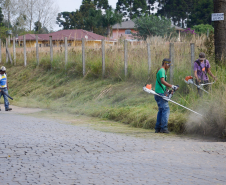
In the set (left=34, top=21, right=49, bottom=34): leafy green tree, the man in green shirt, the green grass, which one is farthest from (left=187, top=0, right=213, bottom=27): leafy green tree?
the man in green shirt

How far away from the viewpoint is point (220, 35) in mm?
10664

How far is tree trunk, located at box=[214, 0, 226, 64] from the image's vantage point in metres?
10.5

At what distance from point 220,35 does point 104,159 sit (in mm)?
6786

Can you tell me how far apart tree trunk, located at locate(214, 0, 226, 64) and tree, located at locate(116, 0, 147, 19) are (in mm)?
59970

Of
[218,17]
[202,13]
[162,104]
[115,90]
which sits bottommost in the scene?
[115,90]

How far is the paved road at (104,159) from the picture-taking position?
14.8ft

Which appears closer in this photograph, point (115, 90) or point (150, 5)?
point (115, 90)

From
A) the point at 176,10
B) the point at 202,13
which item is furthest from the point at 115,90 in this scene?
the point at 176,10

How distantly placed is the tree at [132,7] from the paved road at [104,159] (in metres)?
64.5

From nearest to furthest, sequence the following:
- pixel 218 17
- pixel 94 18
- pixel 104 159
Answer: pixel 104 159 < pixel 218 17 < pixel 94 18

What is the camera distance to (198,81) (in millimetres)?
9570

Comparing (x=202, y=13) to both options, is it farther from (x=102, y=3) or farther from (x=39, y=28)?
(x=39, y=28)

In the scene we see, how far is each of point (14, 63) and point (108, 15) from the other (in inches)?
1016

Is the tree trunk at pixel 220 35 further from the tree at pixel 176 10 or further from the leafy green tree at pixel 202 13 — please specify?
the tree at pixel 176 10
